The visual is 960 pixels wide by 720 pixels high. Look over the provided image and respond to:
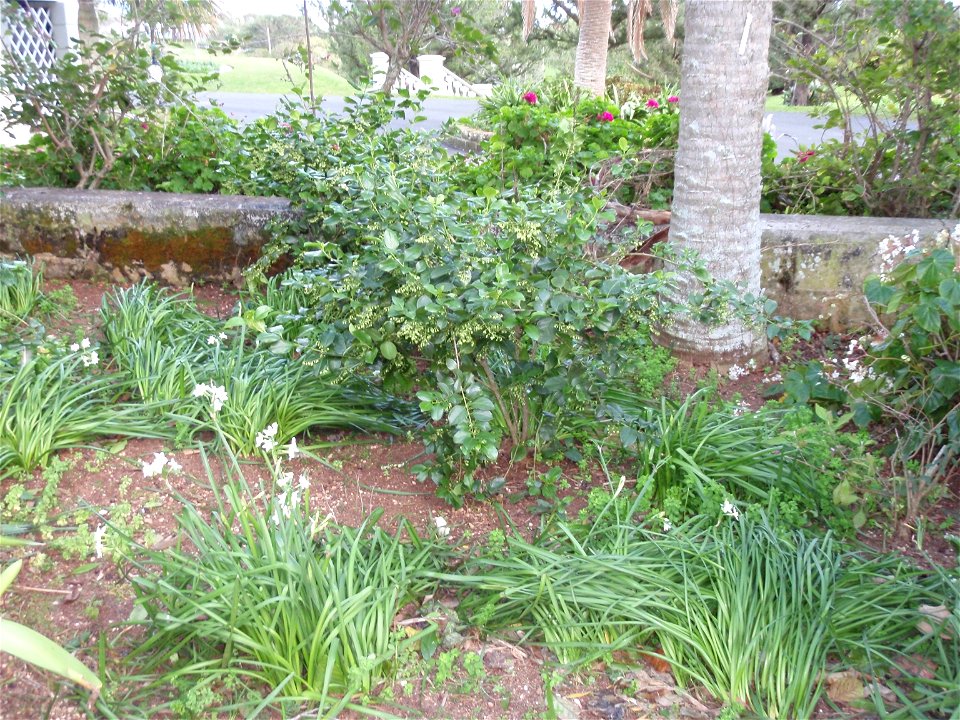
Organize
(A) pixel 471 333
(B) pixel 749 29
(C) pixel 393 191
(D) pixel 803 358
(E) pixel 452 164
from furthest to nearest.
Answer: (E) pixel 452 164 < (D) pixel 803 358 < (B) pixel 749 29 < (C) pixel 393 191 < (A) pixel 471 333

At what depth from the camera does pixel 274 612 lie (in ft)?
7.38

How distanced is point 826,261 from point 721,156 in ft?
3.53

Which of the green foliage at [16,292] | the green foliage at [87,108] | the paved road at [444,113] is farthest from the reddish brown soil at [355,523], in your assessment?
the paved road at [444,113]

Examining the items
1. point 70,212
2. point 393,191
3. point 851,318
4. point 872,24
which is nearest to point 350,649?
point 393,191

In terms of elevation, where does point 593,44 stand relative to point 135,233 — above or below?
above

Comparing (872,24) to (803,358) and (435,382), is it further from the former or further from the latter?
(435,382)

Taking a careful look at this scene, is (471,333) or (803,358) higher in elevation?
(471,333)

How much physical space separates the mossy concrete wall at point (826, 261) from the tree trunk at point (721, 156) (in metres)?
0.51

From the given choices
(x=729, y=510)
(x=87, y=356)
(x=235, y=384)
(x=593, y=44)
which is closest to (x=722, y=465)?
(x=729, y=510)

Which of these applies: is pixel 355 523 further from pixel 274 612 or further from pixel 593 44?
pixel 593 44

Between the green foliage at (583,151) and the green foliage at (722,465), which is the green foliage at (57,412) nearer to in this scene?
the green foliage at (722,465)

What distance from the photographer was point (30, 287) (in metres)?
4.51

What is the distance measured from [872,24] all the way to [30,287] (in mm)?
4913

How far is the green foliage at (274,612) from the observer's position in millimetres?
2182
